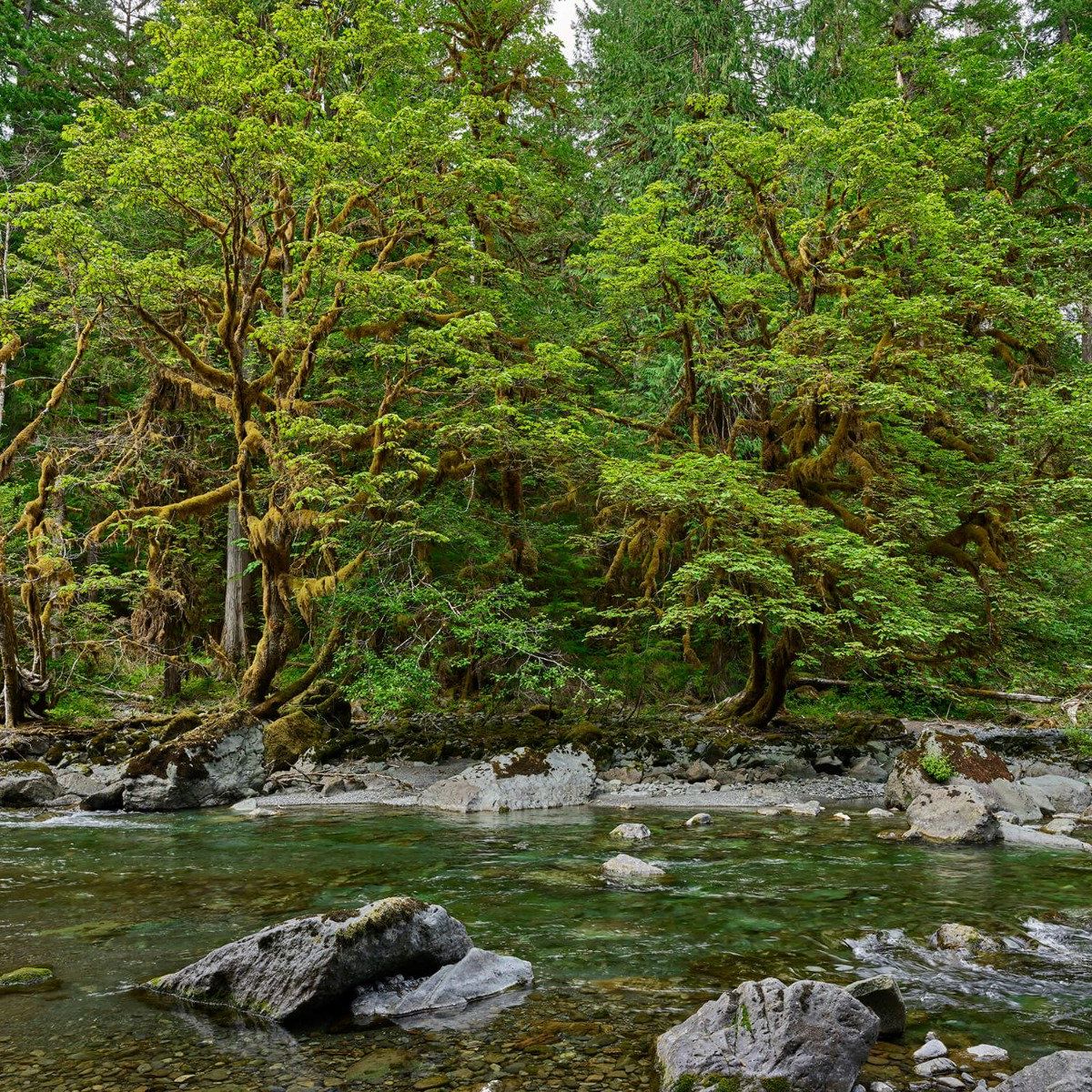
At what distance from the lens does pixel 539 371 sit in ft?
45.6

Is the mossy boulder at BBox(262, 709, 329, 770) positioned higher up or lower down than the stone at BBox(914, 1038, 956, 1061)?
lower down

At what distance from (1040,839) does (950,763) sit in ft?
6.13

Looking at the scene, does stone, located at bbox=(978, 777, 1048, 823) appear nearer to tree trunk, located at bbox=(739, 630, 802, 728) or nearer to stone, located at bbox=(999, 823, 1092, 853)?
stone, located at bbox=(999, 823, 1092, 853)

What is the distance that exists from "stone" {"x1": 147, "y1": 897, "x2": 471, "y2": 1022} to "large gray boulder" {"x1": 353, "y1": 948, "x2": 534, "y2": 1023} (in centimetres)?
8

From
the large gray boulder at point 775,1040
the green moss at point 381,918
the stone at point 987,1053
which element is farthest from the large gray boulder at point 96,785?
the stone at point 987,1053

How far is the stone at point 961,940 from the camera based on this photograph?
5391mm

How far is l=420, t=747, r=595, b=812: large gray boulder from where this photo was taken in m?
11.5

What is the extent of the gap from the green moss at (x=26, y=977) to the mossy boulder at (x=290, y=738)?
8309 millimetres

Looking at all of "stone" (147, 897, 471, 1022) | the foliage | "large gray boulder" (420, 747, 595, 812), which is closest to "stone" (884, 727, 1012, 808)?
the foliage

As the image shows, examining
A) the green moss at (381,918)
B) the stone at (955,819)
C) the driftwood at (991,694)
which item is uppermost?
the driftwood at (991,694)

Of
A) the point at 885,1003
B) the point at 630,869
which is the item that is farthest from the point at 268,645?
the point at 885,1003

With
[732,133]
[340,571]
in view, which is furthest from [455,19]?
[340,571]

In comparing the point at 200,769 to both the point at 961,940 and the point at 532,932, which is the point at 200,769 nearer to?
the point at 532,932

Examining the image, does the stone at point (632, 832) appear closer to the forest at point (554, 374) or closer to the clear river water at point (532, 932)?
the clear river water at point (532, 932)
